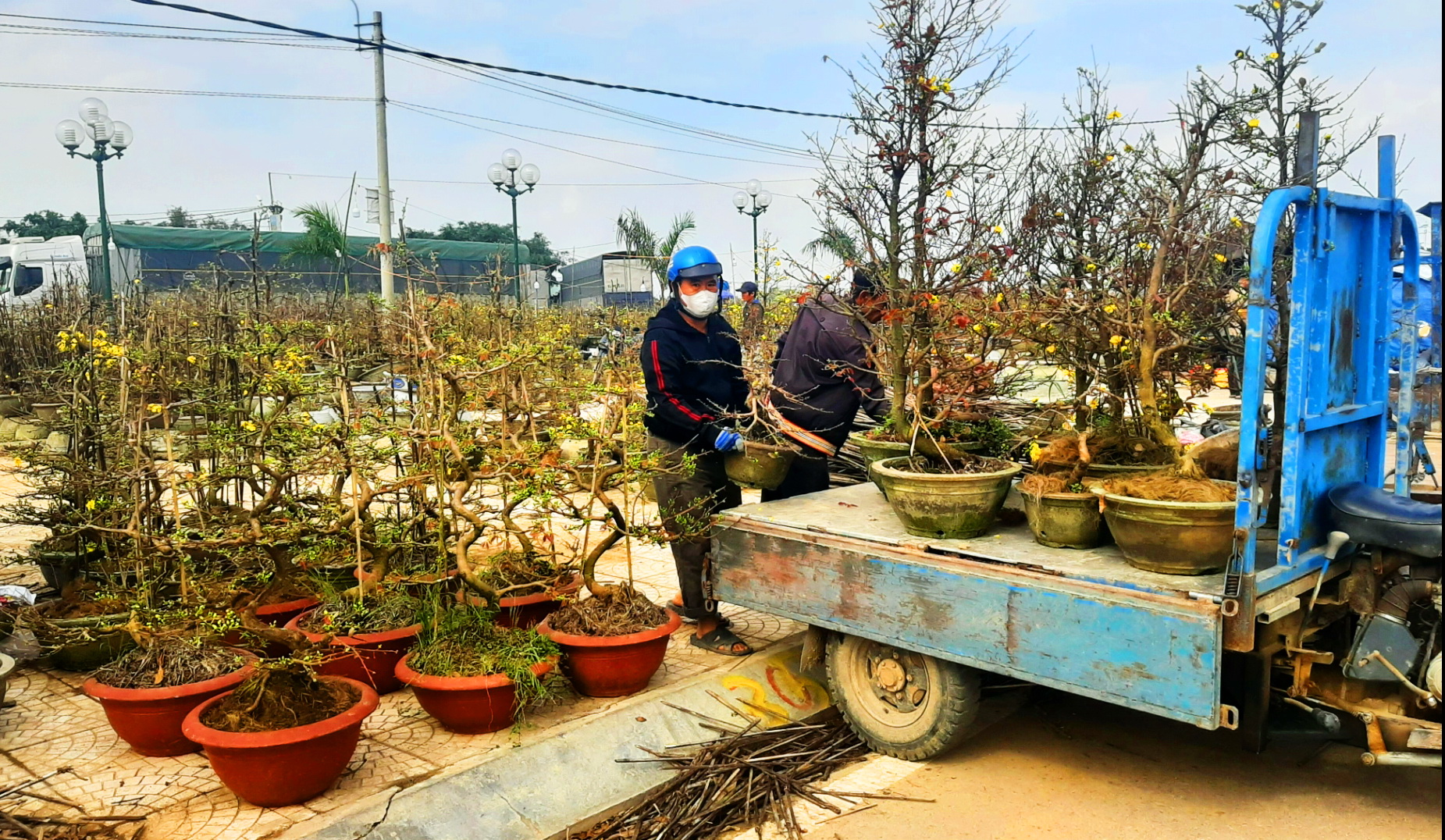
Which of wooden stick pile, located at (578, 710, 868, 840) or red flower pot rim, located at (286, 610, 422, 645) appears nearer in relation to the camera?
wooden stick pile, located at (578, 710, 868, 840)

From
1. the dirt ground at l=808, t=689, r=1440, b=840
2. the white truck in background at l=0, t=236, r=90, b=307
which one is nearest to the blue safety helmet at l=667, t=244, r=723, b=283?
the dirt ground at l=808, t=689, r=1440, b=840

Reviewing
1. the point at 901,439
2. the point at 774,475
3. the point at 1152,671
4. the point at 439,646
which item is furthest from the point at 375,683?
the point at 1152,671

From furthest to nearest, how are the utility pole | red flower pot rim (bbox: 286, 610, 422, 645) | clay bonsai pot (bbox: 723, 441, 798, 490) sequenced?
the utility pole → clay bonsai pot (bbox: 723, 441, 798, 490) → red flower pot rim (bbox: 286, 610, 422, 645)

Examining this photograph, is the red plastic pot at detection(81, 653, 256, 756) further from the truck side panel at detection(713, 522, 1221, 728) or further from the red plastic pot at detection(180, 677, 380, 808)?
the truck side panel at detection(713, 522, 1221, 728)

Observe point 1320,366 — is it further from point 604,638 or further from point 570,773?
point 570,773

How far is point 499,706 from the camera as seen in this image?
405cm

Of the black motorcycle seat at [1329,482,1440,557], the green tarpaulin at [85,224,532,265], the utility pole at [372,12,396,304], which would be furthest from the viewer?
the green tarpaulin at [85,224,532,265]

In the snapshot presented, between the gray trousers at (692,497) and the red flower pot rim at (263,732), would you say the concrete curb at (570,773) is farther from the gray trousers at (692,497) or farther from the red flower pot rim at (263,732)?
the gray trousers at (692,497)

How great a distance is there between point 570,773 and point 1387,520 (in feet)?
9.69

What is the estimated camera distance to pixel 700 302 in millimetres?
5293

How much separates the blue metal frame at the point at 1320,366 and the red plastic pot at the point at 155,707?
3.50 meters

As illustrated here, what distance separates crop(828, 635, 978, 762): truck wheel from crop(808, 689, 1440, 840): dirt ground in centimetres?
15

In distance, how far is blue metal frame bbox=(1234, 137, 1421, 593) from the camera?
308cm

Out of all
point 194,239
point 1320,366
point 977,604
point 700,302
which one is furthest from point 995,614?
point 194,239
